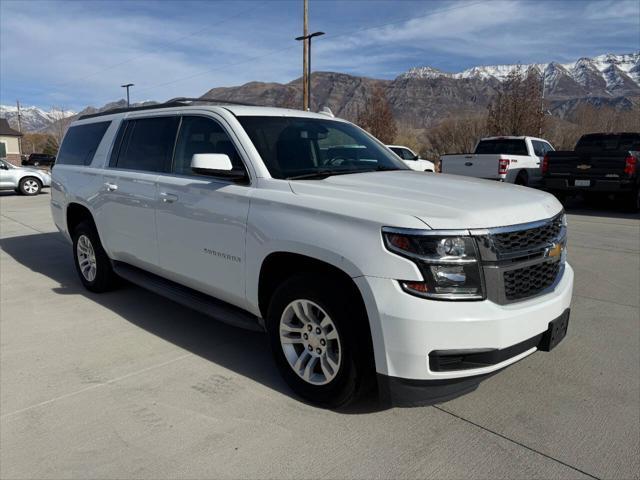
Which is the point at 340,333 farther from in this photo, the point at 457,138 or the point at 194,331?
the point at 457,138

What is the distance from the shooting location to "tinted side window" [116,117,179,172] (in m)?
4.36

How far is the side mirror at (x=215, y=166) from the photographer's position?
11.0 feet

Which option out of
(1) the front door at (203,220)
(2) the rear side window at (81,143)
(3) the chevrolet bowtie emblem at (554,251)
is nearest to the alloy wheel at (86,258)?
(2) the rear side window at (81,143)

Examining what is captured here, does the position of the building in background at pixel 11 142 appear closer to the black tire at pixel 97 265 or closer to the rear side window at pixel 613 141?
the rear side window at pixel 613 141

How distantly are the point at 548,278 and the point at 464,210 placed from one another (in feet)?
2.66

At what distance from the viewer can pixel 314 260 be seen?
3.02 m

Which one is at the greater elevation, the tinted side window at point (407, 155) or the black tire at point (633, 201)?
the tinted side window at point (407, 155)

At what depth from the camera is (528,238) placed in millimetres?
2889

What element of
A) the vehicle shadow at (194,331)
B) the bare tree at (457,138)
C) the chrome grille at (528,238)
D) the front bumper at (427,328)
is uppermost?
the bare tree at (457,138)

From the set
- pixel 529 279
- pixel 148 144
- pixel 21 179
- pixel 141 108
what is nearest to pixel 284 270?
pixel 529 279

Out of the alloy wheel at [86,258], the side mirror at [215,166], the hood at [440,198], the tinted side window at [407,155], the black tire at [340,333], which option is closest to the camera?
the hood at [440,198]

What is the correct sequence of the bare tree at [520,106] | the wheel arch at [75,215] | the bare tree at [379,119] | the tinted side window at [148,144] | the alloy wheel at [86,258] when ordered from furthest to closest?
the bare tree at [379,119] < the bare tree at [520,106] < the wheel arch at [75,215] < the alloy wheel at [86,258] < the tinted side window at [148,144]

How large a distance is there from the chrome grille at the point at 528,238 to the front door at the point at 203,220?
162 centimetres

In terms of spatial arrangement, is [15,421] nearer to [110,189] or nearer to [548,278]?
[110,189]
